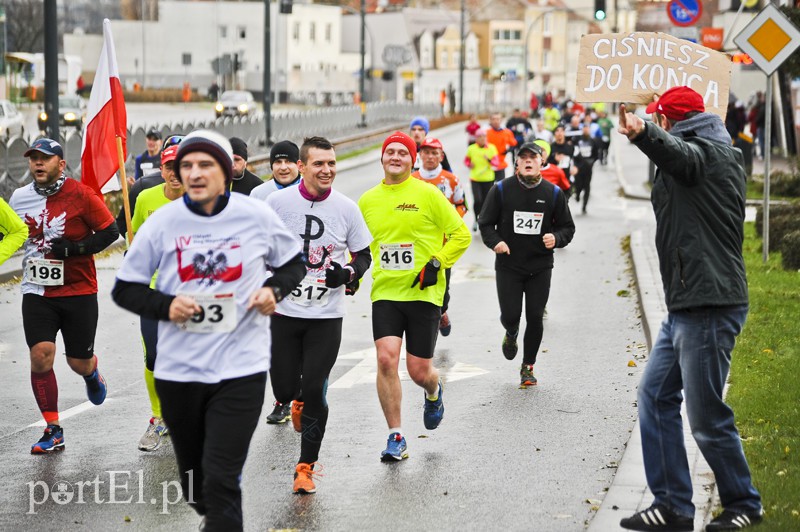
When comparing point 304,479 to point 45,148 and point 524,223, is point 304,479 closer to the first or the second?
point 45,148

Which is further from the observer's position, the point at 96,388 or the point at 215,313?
the point at 96,388

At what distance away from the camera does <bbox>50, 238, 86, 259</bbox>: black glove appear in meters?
8.19

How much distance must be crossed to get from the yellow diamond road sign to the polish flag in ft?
24.0

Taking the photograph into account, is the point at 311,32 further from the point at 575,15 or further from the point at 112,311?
the point at 112,311

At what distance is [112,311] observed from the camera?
573 inches

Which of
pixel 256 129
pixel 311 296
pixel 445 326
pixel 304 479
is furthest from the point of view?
pixel 256 129

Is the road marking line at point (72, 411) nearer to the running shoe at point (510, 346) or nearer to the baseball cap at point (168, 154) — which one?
the baseball cap at point (168, 154)

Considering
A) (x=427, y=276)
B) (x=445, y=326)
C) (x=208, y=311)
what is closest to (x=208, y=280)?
(x=208, y=311)

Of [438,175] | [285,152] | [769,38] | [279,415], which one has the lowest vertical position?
[279,415]

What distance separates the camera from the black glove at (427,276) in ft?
26.8

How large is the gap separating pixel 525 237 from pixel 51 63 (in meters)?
9.57

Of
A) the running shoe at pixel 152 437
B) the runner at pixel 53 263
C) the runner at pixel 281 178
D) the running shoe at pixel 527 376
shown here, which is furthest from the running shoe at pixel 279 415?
the running shoe at pixel 527 376

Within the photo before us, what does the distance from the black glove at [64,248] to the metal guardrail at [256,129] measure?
12.0 meters

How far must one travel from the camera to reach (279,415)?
9.02m
